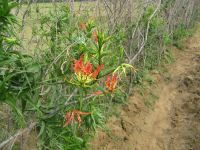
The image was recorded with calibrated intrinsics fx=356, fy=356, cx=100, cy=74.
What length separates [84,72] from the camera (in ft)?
6.00

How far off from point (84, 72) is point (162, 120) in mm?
3705

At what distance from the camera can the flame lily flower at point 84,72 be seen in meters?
1.81

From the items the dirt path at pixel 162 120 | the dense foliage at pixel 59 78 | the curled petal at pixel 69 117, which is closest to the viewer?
the dense foliage at pixel 59 78

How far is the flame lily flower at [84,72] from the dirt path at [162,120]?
8.71 feet

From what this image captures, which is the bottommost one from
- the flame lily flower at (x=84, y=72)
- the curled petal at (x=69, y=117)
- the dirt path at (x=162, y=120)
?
the dirt path at (x=162, y=120)

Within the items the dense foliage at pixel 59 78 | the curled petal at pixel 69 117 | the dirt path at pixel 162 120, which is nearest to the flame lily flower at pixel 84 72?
the dense foliage at pixel 59 78

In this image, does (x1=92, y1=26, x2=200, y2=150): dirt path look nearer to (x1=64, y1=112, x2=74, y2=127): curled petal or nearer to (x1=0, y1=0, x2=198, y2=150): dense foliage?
(x1=0, y1=0, x2=198, y2=150): dense foliage

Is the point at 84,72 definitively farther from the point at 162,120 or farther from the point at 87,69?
the point at 162,120

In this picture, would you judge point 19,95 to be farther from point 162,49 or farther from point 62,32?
point 162,49

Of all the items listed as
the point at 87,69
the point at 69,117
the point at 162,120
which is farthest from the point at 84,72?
the point at 162,120

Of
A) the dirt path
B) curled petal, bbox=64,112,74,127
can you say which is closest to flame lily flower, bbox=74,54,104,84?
curled petal, bbox=64,112,74,127

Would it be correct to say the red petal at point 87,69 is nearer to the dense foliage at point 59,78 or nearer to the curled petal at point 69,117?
the dense foliage at point 59,78

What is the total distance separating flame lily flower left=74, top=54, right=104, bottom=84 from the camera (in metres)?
1.81

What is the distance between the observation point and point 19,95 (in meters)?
1.87
